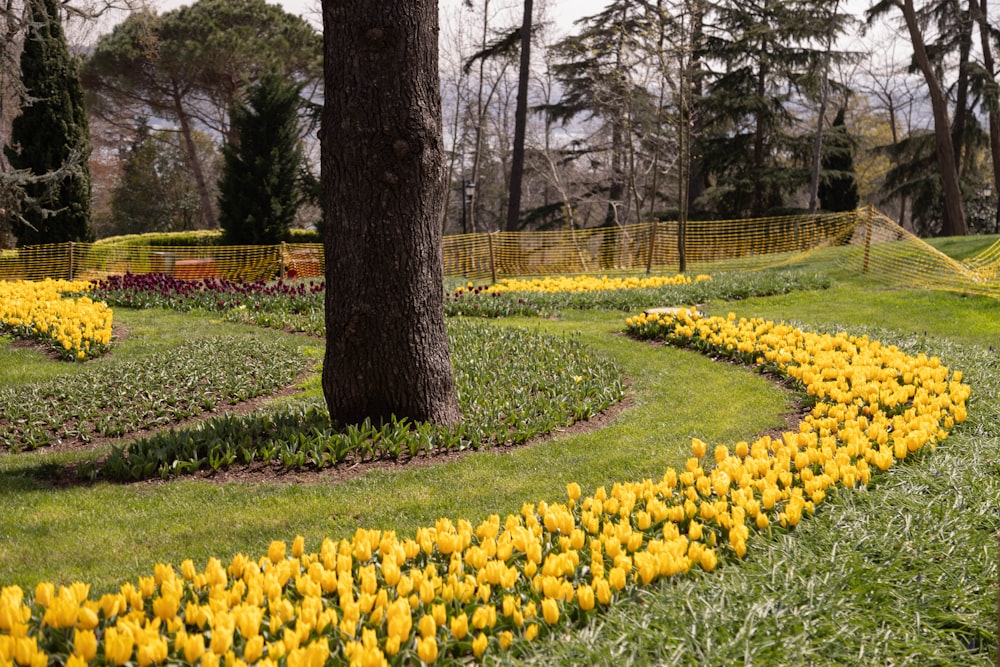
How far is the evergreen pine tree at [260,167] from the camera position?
21.3 m

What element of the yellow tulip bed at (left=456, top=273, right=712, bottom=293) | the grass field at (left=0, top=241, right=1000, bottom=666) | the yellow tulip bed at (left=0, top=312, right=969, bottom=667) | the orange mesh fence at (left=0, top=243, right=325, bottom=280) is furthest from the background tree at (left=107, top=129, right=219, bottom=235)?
the yellow tulip bed at (left=0, top=312, right=969, bottom=667)

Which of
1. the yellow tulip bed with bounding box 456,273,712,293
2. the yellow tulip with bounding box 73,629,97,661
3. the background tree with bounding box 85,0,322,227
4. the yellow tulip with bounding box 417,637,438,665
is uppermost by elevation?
the background tree with bounding box 85,0,322,227

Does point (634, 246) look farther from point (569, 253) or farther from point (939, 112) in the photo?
point (939, 112)

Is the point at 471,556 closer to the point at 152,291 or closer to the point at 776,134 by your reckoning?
the point at 152,291

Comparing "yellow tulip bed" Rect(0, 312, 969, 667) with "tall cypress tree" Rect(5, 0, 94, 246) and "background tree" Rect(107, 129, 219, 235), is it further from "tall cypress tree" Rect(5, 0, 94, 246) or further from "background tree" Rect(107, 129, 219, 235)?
"background tree" Rect(107, 129, 219, 235)

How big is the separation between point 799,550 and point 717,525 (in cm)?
38

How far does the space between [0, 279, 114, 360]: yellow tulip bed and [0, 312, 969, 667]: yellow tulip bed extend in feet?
21.8

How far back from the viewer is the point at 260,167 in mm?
21328

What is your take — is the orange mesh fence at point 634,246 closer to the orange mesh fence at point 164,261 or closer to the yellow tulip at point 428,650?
the orange mesh fence at point 164,261

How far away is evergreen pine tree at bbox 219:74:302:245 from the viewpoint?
69.9 ft

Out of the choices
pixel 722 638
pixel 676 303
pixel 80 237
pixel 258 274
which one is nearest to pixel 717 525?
A: pixel 722 638

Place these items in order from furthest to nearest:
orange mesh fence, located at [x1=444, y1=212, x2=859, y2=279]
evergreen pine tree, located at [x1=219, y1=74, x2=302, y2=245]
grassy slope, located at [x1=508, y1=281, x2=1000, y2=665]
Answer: orange mesh fence, located at [x1=444, y1=212, x2=859, y2=279] < evergreen pine tree, located at [x1=219, y1=74, x2=302, y2=245] < grassy slope, located at [x1=508, y1=281, x2=1000, y2=665]

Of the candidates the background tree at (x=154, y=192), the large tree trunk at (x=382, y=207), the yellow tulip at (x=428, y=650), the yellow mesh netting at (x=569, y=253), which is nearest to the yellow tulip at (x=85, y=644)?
the yellow tulip at (x=428, y=650)

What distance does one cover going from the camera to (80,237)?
21.0 m
